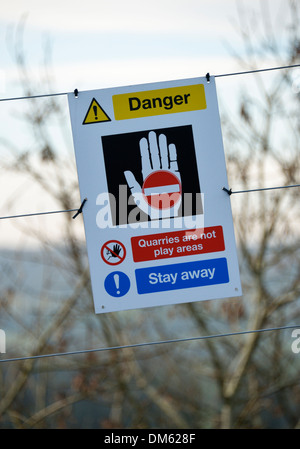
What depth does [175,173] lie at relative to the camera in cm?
221

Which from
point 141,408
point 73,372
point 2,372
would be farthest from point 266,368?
point 2,372

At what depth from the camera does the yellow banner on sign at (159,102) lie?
2193mm

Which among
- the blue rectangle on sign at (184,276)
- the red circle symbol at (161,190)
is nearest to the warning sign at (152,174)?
the red circle symbol at (161,190)

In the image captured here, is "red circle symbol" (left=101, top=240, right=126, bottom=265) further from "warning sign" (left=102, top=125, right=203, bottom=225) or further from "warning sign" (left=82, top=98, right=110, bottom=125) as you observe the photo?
"warning sign" (left=82, top=98, right=110, bottom=125)

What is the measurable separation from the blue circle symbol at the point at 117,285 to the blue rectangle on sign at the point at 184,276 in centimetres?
4

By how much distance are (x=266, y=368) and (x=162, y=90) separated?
10.7 ft

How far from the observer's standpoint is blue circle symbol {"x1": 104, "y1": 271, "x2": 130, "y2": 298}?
2166 mm

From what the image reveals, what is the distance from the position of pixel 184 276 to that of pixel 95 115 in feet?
2.15

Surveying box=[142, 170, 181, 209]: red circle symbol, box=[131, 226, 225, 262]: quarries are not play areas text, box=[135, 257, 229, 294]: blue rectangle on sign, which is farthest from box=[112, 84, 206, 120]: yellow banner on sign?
box=[135, 257, 229, 294]: blue rectangle on sign

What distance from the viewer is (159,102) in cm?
220

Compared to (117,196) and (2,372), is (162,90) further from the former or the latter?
(2,372)

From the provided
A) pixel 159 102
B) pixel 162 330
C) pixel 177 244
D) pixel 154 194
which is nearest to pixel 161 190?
pixel 154 194

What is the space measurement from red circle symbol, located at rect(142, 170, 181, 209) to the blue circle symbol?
282 millimetres

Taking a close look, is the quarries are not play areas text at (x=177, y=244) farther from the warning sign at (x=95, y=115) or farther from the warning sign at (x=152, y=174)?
the warning sign at (x=95, y=115)
